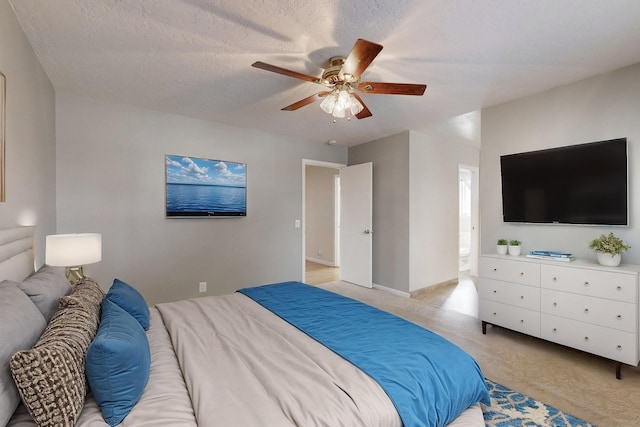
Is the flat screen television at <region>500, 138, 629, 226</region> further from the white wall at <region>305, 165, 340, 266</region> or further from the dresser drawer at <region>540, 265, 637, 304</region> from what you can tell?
the white wall at <region>305, 165, 340, 266</region>

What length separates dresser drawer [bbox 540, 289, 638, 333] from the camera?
2152 millimetres

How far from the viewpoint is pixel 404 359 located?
139 centimetres

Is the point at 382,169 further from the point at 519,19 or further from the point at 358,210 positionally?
the point at 519,19

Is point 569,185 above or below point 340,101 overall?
below

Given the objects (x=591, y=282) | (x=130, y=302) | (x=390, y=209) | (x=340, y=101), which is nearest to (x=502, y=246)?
(x=591, y=282)

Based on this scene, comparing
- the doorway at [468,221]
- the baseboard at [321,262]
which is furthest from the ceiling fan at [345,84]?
the baseboard at [321,262]

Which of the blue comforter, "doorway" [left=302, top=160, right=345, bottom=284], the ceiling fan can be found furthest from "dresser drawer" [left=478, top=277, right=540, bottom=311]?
"doorway" [left=302, top=160, right=345, bottom=284]

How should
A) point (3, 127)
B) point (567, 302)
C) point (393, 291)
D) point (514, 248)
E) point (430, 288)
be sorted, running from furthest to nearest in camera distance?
1. point (430, 288)
2. point (393, 291)
3. point (514, 248)
4. point (567, 302)
5. point (3, 127)

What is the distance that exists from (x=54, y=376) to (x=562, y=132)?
3.77 meters

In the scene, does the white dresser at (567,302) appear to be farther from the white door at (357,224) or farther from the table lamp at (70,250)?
the table lamp at (70,250)

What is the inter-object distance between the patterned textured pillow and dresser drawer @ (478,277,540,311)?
10.2 feet

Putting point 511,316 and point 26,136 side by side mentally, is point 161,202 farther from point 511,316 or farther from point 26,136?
point 511,316

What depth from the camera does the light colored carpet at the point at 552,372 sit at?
1.87 metres

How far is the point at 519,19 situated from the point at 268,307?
2464mm
